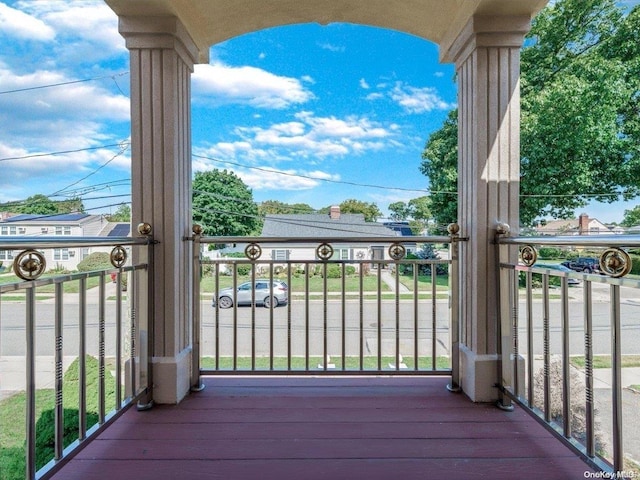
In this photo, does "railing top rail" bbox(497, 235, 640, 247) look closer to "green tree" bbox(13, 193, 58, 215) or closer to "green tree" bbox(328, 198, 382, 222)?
"green tree" bbox(328, 198, 382, 222)

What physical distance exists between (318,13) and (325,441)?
7.25 feet

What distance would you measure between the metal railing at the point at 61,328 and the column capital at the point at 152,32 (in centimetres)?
98

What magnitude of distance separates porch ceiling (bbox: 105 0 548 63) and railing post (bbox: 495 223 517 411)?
3.54ft

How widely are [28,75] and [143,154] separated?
541 cm

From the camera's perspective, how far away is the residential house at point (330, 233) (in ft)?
6.44

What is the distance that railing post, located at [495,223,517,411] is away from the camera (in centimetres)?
170

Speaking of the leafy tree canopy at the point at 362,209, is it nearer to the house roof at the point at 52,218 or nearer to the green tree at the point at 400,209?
the green tree at the point at 400,209

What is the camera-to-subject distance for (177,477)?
121 cm

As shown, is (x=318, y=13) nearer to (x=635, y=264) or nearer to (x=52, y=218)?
(x=635, y=264)

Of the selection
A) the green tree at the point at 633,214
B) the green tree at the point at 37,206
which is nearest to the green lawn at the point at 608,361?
the green tree at the point at 633,214

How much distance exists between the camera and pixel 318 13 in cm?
203

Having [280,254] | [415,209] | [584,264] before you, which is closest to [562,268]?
[584,264]

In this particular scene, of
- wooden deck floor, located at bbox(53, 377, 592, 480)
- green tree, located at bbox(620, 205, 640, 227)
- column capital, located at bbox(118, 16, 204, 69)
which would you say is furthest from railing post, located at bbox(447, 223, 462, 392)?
green tree, located at bbox(620, 205, 640, 227)

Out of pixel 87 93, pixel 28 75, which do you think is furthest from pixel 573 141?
pixel 28 75
